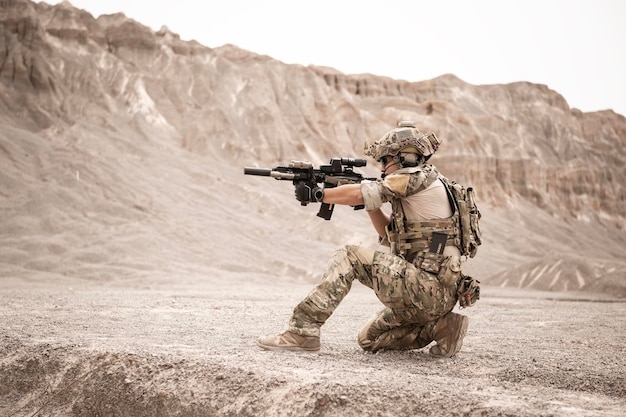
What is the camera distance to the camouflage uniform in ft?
14.6

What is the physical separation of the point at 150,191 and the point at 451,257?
74.3 ft

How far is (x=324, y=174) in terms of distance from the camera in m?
5.00

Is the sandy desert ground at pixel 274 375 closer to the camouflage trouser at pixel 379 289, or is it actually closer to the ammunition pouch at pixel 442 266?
the camouflage trouser at pixel 379 289

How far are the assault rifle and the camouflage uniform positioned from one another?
0.42 metres

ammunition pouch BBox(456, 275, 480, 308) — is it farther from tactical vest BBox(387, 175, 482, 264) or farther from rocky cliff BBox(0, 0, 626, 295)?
rocky cliff BBox(0, 0, 626, 295)

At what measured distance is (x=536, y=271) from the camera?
822 inches

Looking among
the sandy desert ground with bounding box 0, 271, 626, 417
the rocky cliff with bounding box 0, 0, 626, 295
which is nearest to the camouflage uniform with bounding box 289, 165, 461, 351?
the sandy desert ground with bounding box 0, 271, 626, 417

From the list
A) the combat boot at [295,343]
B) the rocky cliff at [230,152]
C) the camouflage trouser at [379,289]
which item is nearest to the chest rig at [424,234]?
the camouflage trouser at [379,289]

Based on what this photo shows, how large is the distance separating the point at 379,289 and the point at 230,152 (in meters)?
34.0

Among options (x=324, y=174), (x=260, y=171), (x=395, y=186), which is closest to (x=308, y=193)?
(x=324, y=174)

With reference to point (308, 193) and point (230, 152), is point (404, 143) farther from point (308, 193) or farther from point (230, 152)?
point (230, 152)

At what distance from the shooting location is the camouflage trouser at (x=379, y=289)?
4.45 meters

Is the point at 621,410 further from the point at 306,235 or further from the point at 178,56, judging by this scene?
the point at 178,56

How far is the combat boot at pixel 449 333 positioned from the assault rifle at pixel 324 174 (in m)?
1.02
